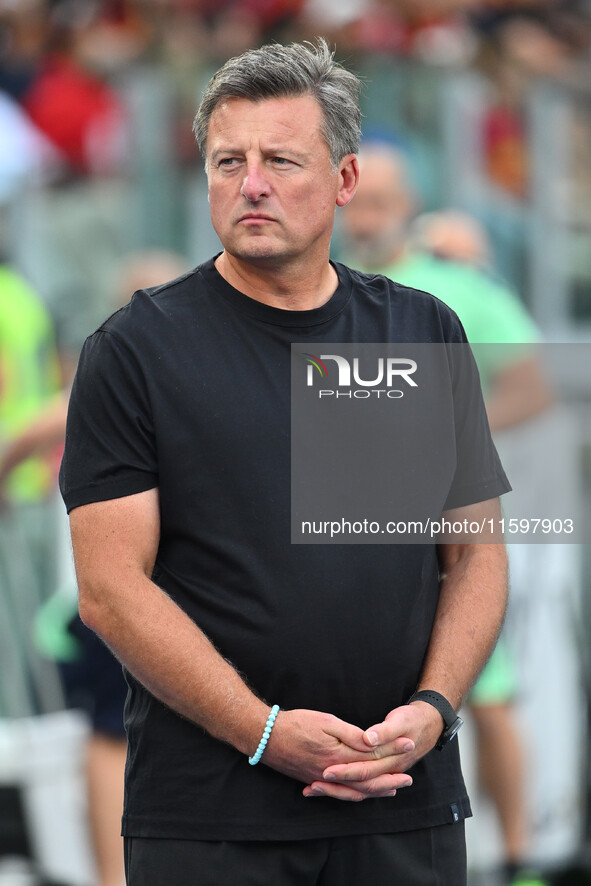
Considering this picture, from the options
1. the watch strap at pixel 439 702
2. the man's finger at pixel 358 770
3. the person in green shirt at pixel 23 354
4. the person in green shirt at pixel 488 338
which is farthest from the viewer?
the person in green shirt at pixel 23 354

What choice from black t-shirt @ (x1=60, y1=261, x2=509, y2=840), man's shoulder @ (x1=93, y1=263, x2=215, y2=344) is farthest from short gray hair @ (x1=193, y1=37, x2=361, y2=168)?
black t-shirt @ (x1=60, y1=261, x2=509, y2=840)

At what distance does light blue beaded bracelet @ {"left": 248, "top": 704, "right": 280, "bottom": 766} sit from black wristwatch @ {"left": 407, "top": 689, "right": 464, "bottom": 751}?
0.23m

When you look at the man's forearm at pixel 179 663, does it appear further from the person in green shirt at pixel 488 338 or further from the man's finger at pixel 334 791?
the person in green shirt at pixel 488 338

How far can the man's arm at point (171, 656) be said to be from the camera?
1.97 m

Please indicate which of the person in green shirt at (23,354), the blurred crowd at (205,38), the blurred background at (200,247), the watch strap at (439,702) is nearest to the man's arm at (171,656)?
the watch strap at (439,702)

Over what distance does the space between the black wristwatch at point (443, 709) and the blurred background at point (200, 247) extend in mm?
1904

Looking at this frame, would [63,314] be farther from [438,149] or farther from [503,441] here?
[503,441]

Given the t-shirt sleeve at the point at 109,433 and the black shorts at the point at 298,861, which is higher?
the t-shirt sleeve at the point at 109,433

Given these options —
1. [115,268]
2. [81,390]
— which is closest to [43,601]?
[115,268]

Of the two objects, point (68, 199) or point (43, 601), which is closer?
point (43, 601)

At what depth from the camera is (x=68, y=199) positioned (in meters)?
5.81

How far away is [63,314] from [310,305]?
12.0 ft

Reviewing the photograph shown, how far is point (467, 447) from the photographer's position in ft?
7.41

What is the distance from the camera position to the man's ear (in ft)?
7.22
